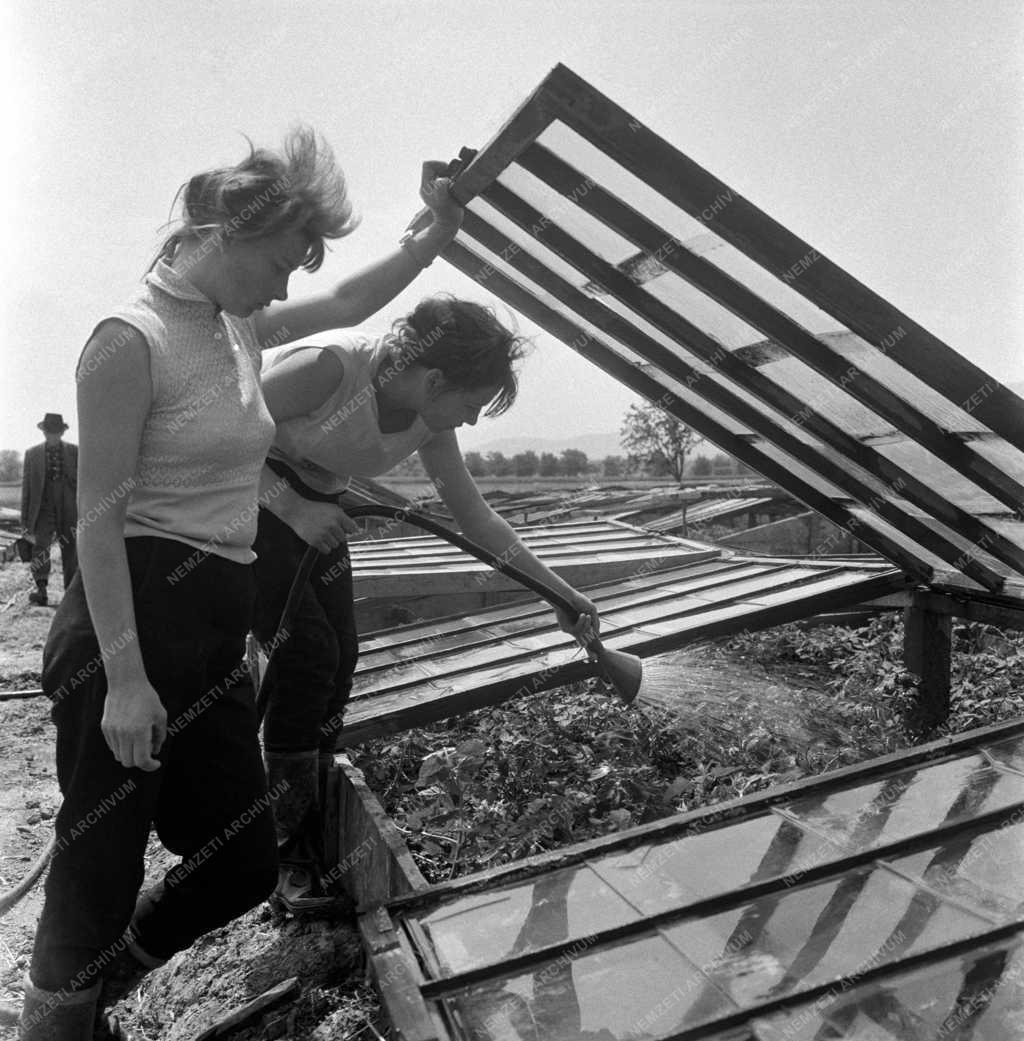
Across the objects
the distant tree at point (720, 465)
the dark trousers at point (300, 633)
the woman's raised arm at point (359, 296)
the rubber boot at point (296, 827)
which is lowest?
the distant tree at point (720, 465)

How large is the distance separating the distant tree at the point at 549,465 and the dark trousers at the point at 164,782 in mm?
67069

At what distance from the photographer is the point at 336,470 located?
2826 mm

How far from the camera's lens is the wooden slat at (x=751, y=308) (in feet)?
8.78

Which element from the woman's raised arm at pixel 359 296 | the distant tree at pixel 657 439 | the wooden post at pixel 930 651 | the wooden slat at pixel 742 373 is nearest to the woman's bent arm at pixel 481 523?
the woman's raised arm at pixel 359 296

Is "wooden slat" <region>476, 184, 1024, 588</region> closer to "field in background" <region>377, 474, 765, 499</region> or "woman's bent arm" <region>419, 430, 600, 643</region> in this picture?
"woman's bent arm" <region>419, 430, 600, 643</region>

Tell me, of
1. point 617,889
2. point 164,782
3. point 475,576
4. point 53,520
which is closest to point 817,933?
point 617,889

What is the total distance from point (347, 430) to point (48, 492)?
7576 mm

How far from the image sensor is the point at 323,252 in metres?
1.98

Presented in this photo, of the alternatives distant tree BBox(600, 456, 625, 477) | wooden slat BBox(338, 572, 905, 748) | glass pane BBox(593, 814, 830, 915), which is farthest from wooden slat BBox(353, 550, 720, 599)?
distant tree BBox(600, 456, 625, 477)

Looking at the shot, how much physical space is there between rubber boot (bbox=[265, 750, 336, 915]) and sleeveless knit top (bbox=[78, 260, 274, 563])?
117 cm

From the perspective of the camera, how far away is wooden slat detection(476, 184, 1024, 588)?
3.12 meters

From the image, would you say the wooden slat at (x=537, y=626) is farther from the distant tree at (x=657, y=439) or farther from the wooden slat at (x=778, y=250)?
the distant tree at (x=657, y=439)

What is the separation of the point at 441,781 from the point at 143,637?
7.46 ft

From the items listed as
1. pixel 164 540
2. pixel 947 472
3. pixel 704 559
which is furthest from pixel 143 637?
pixel 704 559
